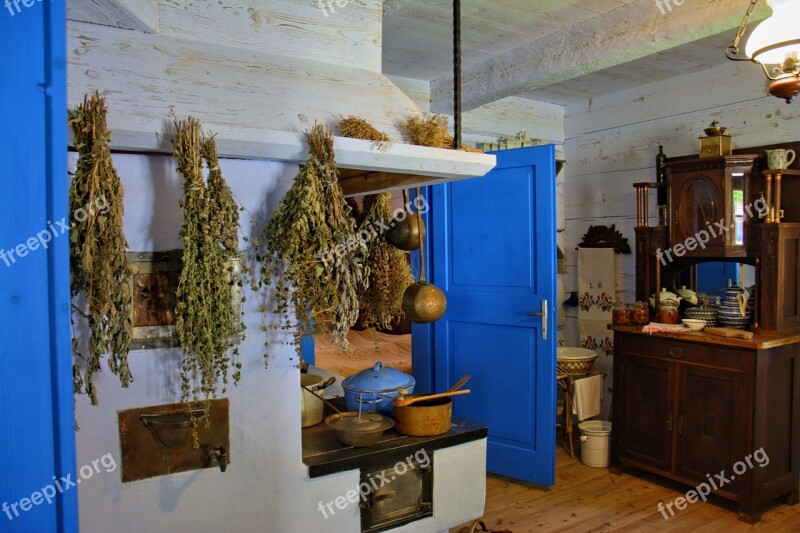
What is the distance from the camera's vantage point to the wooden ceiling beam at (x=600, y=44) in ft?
8.08

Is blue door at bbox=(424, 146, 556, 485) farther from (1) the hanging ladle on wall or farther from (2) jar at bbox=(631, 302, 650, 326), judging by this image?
Answer: (1) the hanging ladle on wall

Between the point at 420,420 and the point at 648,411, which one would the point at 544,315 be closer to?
the point at 648,411

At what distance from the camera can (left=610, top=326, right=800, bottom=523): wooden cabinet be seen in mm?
3076

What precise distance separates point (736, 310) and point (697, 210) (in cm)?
62

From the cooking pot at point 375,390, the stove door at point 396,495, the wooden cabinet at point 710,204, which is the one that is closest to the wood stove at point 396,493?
the stove door at point 396,495

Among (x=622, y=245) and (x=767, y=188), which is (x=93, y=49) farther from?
(x=622, y=245)

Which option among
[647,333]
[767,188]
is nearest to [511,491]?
[647,333]

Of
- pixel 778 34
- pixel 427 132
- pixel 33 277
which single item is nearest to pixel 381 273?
pixel 427 132

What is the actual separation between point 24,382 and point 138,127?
99 cm

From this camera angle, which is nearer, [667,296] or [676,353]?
[676,353]

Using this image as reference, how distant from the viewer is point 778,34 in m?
2.11

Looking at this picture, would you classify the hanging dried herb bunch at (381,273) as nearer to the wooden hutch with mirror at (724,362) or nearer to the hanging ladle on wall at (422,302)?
the hanging ladle on wall at (422,302)

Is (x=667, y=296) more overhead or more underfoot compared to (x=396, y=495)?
more overhead

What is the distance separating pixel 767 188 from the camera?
3.26 metres
